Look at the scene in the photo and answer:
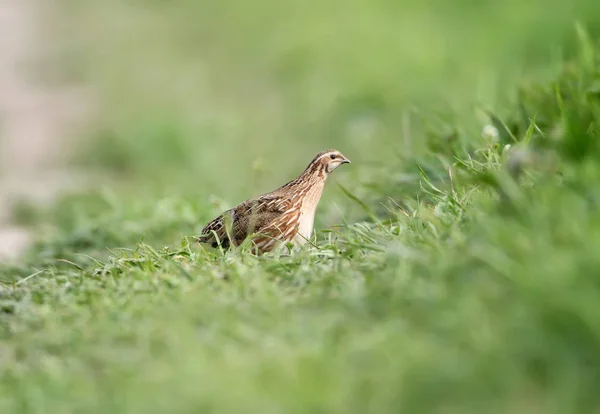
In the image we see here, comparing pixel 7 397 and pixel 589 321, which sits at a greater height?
pixel 7 397

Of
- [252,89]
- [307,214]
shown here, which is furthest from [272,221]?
[252,89]

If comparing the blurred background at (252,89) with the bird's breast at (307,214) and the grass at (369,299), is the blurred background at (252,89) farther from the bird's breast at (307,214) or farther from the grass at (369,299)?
the bird's breast at (307,214)

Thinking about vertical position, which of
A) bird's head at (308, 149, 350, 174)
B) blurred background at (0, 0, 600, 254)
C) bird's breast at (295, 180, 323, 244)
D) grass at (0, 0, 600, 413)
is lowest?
grass at (0, 0, 600, 413)

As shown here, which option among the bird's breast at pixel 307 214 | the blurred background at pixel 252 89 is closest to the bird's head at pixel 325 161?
the bird's breast at pixel 307 214

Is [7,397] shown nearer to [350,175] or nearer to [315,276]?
[315,276]

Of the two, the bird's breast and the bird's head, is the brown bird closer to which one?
the bird's breast

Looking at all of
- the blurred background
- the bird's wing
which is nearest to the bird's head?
the bird's wing

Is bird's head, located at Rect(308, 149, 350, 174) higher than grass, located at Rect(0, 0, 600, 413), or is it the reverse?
bird's head, located at Rect(308, 149, 350, 174)

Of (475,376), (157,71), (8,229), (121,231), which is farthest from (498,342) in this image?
(157,71)

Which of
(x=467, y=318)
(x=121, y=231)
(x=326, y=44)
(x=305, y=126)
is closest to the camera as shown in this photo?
(x=467, y=318)

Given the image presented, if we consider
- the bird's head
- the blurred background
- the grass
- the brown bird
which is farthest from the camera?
the blurred background

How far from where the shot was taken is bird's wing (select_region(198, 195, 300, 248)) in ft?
21.5

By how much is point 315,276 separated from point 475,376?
1500 millimetres

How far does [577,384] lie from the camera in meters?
3.71
